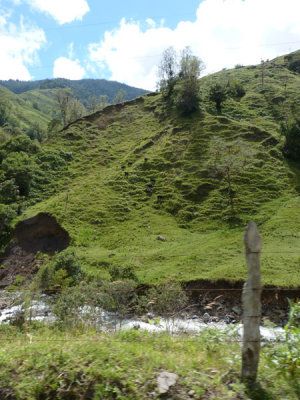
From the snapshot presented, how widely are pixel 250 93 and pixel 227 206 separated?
62863 mm

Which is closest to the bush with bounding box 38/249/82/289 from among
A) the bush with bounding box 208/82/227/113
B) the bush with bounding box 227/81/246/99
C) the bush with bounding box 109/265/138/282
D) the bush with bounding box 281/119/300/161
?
the bush with bounding box 109/265/138/282

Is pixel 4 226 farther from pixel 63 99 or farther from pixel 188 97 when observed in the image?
pixel 63 99

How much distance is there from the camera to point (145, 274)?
94.1 ft

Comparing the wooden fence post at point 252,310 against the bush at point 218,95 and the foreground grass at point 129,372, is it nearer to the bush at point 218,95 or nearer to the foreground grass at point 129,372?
the foreground grass at point 129,372

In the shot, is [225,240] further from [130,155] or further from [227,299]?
[130,155]

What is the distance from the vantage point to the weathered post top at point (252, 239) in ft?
15.5

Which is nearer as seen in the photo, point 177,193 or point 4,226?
point 4,226

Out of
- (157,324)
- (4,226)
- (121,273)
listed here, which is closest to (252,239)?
(157,324)

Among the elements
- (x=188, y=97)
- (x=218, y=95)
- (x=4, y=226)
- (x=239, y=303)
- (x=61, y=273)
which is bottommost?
(x=239, y=303)

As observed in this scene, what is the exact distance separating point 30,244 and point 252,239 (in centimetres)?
3964

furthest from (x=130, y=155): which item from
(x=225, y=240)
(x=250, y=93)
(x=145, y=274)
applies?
(x=250, y=93)

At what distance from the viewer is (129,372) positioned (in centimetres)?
517

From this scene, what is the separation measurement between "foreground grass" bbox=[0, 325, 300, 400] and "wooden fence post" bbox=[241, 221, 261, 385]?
10.5 inches

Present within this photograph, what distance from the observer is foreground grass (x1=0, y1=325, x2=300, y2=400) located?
4730mm
